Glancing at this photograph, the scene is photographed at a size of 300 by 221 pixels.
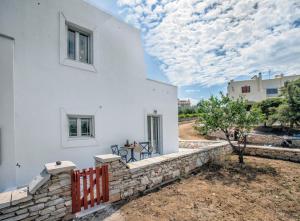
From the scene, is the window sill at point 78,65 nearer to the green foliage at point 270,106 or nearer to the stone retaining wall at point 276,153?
the stone retaining wall at point 276,153

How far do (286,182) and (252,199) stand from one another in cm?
254

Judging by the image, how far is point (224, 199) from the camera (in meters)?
5.01

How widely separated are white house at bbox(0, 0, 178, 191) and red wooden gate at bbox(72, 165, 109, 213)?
2376mm

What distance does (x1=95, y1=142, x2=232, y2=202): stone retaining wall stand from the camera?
14.7ft

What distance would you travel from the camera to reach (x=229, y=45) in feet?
44.5

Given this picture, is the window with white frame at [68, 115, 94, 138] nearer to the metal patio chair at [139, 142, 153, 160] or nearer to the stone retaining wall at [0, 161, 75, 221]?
the metal patio chair at [139, 142, 153, 160]

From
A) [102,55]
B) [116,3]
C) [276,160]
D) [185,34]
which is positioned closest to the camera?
[102,55]

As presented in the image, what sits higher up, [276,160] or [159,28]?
[159,28]

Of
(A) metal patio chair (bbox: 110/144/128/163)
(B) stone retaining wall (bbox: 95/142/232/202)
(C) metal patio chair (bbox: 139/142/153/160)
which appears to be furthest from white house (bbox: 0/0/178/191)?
(B) stone retaining wall (bbox: 95/142/232/202)

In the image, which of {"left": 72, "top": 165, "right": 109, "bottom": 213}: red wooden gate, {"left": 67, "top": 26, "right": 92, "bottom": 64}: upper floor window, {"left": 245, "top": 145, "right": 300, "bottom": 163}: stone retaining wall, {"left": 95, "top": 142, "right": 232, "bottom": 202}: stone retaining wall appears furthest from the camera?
{"left": 245, "top": 145, "right": 300, "bottom": 163}: stone retaining wall

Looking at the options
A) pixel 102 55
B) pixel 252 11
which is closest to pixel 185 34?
pixel 252 11

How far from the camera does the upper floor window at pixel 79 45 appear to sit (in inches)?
269

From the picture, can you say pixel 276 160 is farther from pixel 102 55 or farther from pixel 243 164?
pixel 102 55

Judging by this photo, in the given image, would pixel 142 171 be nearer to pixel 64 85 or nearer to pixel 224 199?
pixel 224 199
